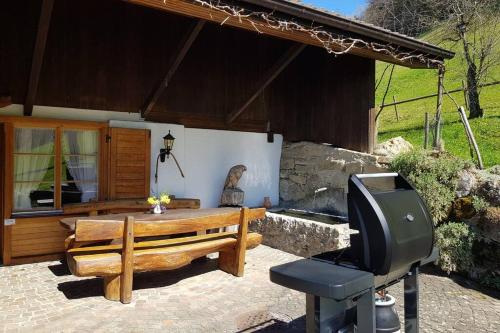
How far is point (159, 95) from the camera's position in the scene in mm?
6609

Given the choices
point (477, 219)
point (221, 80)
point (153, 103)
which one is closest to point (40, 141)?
point (153, 103)

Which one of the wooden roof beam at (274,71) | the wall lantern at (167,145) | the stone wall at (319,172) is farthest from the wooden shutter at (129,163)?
the stone wall at (319,172)

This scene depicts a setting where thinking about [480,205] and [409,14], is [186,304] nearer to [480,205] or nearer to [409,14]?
[480,205]

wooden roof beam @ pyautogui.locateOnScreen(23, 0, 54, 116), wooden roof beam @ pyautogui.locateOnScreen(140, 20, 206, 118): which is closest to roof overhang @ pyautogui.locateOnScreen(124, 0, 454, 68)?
wooden roof beam @ pyautogui.locateOnScreen(140, 20, 206, 118)

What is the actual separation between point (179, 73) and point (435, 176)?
15.8 feet

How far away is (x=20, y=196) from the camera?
584 cm

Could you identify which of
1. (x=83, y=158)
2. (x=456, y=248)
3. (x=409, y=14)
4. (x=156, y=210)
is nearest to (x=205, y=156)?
(x=83, y=158)

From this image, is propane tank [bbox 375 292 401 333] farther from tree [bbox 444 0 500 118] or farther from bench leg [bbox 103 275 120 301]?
tree [bbox 444 0 500 118]

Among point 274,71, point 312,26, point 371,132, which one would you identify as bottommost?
point 371,132

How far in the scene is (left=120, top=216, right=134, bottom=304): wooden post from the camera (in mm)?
4090

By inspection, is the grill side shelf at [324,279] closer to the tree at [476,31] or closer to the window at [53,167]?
the window at [53,167]

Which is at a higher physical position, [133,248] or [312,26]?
[312,26]

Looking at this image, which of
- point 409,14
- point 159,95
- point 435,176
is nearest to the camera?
point 435,176

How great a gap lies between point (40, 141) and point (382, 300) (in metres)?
5.68
